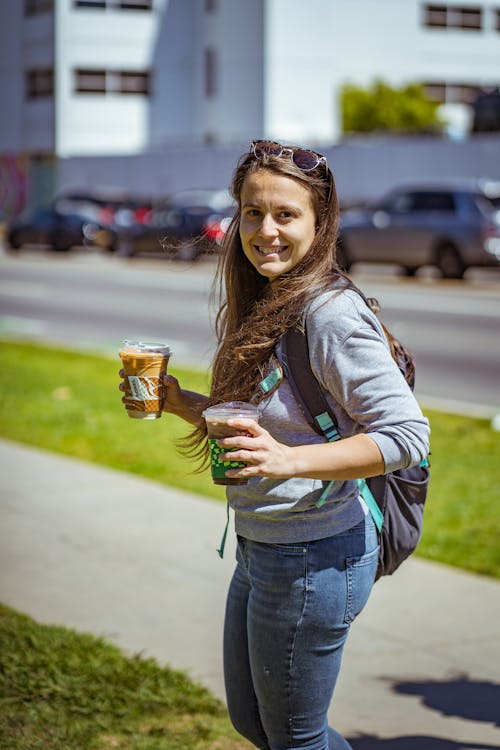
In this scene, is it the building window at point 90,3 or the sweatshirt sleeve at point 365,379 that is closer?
the sweatshirt sleeve at point 365,379

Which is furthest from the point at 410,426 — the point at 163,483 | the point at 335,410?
the point at 163,483

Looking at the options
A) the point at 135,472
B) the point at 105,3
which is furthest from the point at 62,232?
the point at 105,3

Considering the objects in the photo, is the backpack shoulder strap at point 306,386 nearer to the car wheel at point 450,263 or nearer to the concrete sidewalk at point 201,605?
the concrete sidewalk at point 201,605

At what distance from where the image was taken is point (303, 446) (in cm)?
268

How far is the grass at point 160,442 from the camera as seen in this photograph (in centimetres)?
666

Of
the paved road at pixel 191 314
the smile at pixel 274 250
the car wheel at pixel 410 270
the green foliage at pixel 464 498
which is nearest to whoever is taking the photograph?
the smile at pixel 274 250

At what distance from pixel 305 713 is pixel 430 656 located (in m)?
2.18

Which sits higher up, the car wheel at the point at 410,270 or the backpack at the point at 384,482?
the backpack at the point at 384,482

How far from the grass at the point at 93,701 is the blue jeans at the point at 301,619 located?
125cm

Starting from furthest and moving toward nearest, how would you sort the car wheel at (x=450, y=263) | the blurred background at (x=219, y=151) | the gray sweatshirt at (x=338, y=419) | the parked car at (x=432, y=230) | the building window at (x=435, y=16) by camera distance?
the building window at (x=435, y=16), the car wheel at (x=450, y=263), the parked car at (x=432, y=230), the blurred background at (x=219, y=151), the gray sweatshirt at (x=338, y=419)

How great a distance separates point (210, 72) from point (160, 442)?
138ft

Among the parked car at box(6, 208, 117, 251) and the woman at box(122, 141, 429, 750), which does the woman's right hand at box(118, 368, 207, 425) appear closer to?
the woman at box(122, 141, 429, 750)

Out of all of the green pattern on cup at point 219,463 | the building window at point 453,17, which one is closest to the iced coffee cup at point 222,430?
the green pattern on cup at point 219,463

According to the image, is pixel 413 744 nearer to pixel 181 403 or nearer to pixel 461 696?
pixel 461 696
